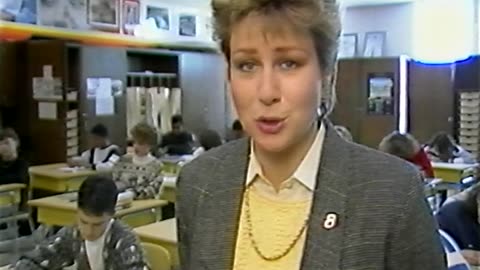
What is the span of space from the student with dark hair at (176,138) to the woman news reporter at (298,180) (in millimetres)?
1861

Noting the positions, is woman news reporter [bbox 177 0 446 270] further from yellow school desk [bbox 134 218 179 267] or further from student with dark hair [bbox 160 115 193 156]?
student with dark hair [bbox 160 115 193 156]

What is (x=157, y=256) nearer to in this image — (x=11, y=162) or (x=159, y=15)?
(x=11, y=162)

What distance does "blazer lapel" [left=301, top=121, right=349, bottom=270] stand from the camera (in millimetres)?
684

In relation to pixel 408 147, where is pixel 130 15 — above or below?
above

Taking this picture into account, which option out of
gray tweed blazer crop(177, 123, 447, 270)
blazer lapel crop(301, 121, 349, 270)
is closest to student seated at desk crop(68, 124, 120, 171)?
gray tweed blazer crop(177, 123, 447, 270)

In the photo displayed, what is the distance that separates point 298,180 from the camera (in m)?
0.74

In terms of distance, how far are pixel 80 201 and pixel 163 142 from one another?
45 centimetres

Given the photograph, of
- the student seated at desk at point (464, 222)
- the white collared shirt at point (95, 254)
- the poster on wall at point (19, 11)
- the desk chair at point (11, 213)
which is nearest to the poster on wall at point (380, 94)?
the student seated at desk at point (464, 222)

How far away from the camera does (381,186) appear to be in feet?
2.31

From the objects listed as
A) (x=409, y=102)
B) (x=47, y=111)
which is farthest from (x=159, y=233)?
(x=409, y=102)

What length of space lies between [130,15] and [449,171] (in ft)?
5.01

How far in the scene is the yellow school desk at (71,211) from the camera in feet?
8.58

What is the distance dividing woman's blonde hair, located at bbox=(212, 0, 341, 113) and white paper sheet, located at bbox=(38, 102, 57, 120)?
1.91m

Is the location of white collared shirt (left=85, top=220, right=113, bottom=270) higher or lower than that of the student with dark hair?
lower
